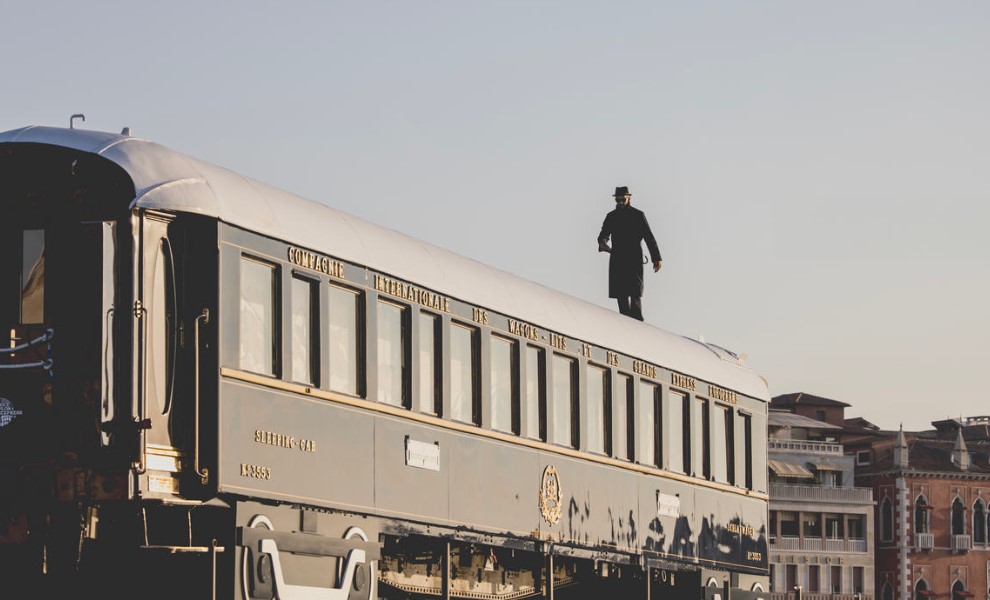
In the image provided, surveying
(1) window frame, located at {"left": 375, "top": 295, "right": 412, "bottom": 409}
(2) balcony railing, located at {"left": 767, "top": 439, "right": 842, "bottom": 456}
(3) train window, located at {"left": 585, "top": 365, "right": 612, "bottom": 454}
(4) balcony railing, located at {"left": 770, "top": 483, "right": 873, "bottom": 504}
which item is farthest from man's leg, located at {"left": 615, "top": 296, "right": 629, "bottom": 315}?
(2) balcony railing, located at {"left": 767, "top": 439, "right": 842, "bottom": 456}

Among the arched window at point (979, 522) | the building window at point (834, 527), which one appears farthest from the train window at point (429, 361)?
the arched window at point (979, 522)

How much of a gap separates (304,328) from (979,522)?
8828cm

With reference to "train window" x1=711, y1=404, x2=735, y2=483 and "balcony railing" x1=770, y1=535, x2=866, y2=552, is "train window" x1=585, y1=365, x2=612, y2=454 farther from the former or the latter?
"balcony railing" x1=770, y1=535, x2=866, y2=552

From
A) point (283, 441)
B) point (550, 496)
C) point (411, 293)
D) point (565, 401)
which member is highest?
point (411, 293)

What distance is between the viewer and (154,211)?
13352mm

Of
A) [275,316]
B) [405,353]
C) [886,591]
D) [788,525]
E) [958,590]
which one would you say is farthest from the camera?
[958,590]

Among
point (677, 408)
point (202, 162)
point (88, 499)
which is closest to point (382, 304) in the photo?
point (202, 162)

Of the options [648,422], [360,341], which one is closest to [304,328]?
[360,341]

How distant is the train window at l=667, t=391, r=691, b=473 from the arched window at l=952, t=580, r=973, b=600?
77.8 meters

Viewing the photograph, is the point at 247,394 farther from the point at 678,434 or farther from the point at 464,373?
the point at 678,434

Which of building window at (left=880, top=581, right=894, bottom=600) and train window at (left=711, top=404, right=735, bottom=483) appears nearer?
train window at (left=711, top=404, right=735, bottom=483)

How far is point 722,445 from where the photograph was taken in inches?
906

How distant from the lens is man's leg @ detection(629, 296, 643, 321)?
76.4 feet

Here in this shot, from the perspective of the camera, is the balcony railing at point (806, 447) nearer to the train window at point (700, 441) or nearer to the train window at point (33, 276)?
the train window at point (700, 441)
